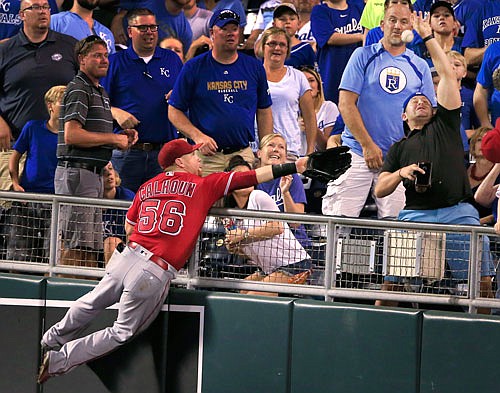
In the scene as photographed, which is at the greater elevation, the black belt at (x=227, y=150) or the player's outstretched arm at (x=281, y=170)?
the black belt at (x=227, y=150)

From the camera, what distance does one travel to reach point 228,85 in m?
8.16

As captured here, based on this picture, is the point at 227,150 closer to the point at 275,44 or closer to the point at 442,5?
the point at 275,44

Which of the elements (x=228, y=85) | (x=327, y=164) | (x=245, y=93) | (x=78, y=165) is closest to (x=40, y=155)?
(x=78, y=165)

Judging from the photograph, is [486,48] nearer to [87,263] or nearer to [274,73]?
[274,73]

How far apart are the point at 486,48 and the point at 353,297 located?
3.74 m

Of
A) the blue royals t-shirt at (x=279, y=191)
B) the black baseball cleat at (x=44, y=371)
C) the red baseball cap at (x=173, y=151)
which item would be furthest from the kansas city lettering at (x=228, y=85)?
the black baseball cleat at (x=44, y=371)

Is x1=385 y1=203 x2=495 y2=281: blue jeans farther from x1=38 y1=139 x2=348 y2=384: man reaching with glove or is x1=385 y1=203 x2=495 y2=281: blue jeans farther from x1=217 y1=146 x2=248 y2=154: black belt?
x1=217 y1=146 x2=248 y2=154: black belt

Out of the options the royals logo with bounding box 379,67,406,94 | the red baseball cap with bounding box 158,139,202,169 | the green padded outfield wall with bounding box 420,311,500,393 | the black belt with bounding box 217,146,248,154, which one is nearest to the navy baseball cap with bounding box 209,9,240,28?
the black belt with bounding box 217,146,248,154

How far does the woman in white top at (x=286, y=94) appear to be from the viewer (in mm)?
8711

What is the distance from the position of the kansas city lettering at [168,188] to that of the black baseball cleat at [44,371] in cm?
116

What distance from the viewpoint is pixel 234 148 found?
8109mm

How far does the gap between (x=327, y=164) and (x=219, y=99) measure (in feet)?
6.28

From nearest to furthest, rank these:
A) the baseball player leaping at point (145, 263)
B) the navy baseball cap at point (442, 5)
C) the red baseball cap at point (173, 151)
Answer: the baseball player leaping at point (145, 263)
the red baseball cap at point (173, 151)
the navy baseball cap at point (442, 5)

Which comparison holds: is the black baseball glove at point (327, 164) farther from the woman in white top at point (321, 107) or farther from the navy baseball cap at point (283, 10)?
the navy baseball cap at point (283, 10)
